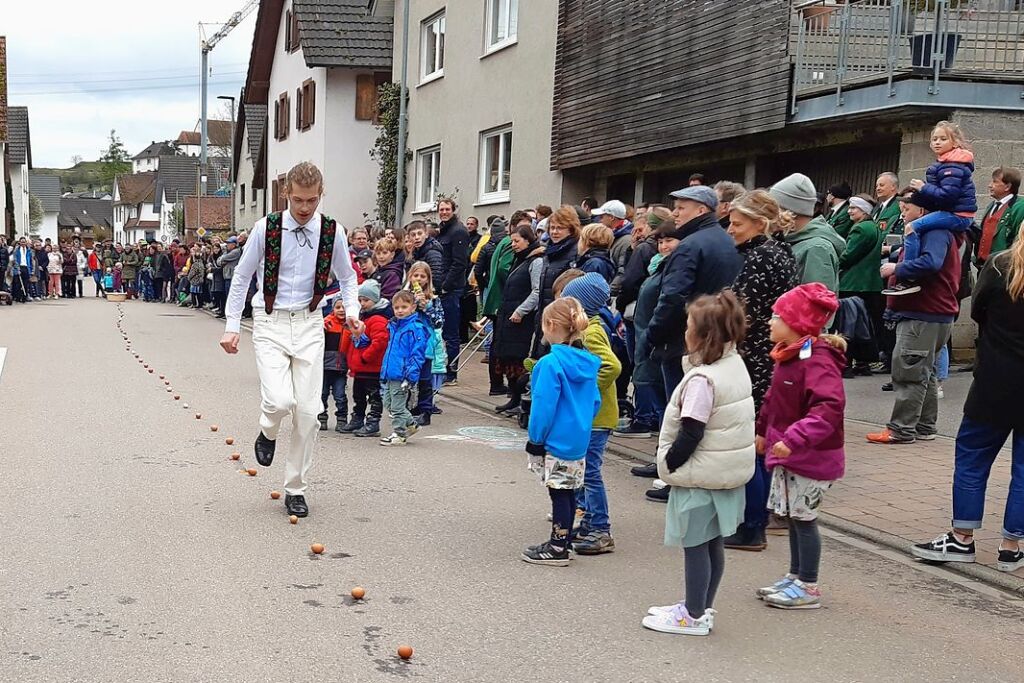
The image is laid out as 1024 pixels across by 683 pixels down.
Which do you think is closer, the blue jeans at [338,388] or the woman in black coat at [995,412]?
the woman in black coat at [995,412]

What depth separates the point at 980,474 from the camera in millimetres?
6047

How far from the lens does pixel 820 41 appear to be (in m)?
13.4

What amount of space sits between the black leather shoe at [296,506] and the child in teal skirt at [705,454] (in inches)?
103

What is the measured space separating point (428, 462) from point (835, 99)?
276 inches

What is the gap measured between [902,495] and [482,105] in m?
17.0

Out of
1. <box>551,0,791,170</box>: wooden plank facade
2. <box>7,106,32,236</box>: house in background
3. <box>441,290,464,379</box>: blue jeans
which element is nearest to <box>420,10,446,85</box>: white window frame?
<box>551,0,791,170</box>: wooden plank facade

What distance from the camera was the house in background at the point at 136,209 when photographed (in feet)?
417

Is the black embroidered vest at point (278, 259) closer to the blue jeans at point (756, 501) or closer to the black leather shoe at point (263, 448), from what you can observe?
the black leather shoe at point (263, 448)

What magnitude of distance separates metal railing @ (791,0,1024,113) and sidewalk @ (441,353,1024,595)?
4.28 metres

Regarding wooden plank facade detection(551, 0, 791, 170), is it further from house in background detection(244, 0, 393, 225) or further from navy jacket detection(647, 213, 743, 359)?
house in background detection(244, 0, 393, 225)

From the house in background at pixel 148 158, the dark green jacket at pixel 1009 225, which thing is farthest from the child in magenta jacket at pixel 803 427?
the house in background at pixel 148 158

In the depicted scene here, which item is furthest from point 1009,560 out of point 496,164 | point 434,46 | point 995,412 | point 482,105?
point 434,46

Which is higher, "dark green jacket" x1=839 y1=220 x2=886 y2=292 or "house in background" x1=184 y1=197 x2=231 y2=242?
"house in background" x1=184 y1=197 x2=231 y2=242

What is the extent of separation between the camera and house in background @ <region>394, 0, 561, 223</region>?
21.0 meters
